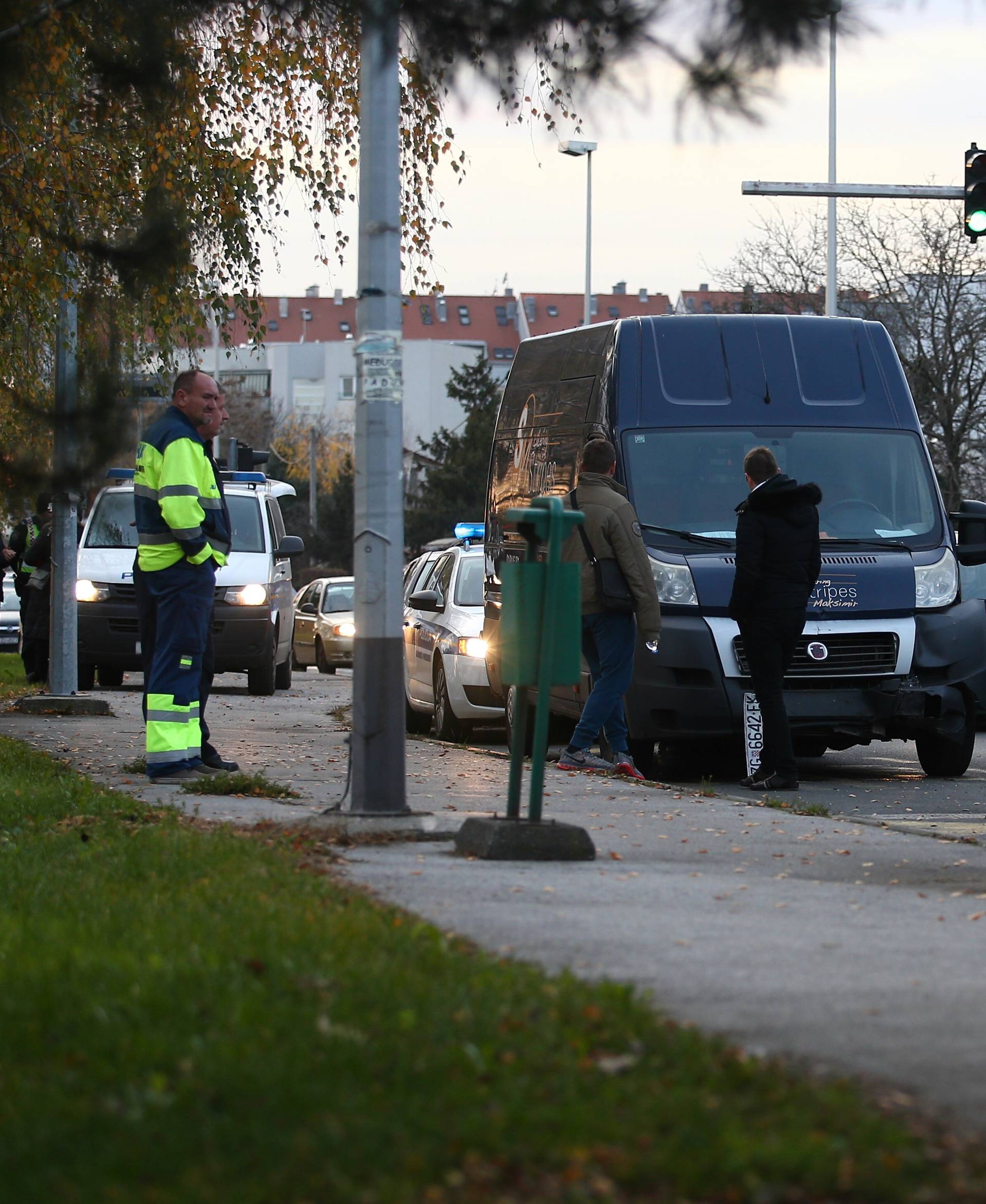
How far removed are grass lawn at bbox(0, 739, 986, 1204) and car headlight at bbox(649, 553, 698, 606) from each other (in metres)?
6.81

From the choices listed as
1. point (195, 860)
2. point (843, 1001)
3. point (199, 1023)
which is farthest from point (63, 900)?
point (843, 1001)

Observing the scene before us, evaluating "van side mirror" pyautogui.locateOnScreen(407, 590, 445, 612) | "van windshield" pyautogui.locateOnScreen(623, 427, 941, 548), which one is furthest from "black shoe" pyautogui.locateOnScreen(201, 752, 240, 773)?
"van side mirror" pyautogui.locateOnScreen(407, 590, 445, 612)

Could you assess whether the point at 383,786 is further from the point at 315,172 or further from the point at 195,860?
the point at 315,172

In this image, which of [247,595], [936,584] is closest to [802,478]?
[936,584]

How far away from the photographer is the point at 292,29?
695 cm

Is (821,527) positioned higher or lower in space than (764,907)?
higher

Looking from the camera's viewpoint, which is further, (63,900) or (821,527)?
(821,527)

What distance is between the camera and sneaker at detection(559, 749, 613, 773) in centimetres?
1173

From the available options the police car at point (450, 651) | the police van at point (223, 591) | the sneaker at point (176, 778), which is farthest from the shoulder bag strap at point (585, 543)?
the police van at point (223, 591)

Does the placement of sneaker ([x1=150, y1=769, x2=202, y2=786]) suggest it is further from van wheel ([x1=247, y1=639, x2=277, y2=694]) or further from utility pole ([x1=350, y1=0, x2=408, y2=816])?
van wheel ([x1=247, y1=639, x2=277, y2=694])

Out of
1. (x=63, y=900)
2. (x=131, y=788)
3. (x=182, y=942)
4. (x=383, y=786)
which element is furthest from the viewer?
(x=131, y=788)

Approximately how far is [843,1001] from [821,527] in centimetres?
816

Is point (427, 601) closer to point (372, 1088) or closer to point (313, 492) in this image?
point (372, 1088)

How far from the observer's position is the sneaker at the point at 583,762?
462 inches
